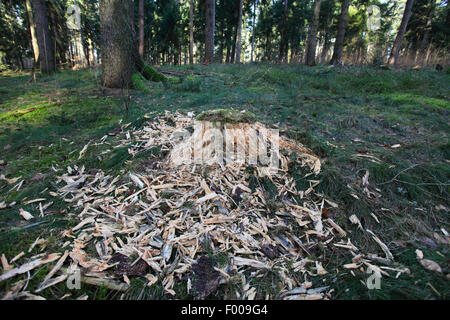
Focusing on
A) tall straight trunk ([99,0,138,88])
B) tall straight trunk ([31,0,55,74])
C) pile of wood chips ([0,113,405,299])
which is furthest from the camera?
tall straight trunk ([31,0,55,74])

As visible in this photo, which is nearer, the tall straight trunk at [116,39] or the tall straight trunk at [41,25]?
the tall straight trunk at [116,39]

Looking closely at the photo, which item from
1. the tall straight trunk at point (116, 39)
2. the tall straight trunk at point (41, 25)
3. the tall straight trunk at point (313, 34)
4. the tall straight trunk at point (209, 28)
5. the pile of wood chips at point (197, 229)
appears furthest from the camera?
the tall straight trunk at point (209, 28)

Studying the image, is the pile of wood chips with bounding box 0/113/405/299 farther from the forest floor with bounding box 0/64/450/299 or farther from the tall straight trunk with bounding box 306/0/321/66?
the tall straight trunk with bounding box 306/0/321/66

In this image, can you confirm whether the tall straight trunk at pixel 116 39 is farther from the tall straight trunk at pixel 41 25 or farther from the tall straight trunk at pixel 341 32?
the tall straight trunk at pixel 341 32

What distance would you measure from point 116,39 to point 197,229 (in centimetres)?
549

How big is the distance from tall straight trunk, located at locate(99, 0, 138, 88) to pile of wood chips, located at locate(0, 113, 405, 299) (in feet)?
12.6

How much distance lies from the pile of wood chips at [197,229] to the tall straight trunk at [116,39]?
12.6 ft

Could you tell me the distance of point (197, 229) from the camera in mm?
1809

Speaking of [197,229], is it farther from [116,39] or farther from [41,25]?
[41,25]

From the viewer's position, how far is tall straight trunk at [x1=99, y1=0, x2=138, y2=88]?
5.21 m

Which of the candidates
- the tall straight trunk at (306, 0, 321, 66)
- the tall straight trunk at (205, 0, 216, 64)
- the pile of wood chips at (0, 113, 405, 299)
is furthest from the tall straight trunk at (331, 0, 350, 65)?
the pile of wood chips at (0, 113, 405, 299)

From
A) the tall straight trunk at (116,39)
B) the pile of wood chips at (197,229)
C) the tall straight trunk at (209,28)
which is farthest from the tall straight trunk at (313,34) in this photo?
the pile of wood chips at (197,229)

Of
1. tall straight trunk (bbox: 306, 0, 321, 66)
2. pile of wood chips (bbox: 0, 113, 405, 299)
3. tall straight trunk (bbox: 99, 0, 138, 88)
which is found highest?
tall straight trunk (bbox: 306, 0, 321, 66)

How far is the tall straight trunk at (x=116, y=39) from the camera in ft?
17.1
